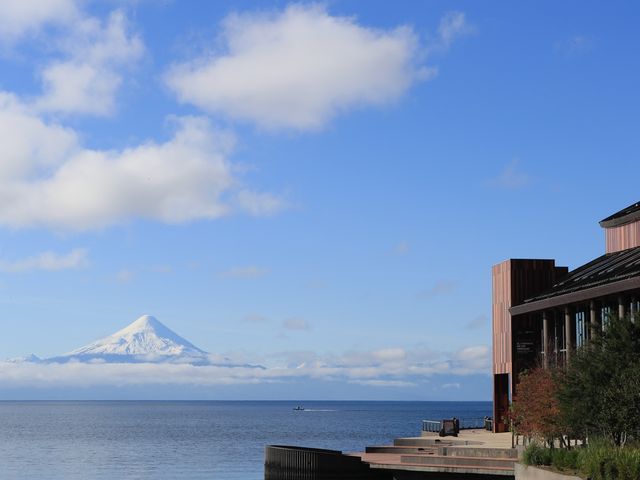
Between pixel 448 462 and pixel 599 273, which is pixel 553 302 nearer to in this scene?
pixel 599 273

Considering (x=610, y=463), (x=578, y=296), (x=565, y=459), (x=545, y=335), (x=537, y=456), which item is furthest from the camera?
(x=545, y=335)

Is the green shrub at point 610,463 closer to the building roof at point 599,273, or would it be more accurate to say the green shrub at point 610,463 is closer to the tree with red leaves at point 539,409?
the tree with red leaves at point 539,409

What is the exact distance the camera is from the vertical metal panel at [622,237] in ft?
223

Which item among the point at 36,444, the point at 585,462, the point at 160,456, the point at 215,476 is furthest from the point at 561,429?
the point at 36,444

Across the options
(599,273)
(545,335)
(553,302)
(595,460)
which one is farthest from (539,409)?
(545,335)

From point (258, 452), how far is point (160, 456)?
9940 millimetres

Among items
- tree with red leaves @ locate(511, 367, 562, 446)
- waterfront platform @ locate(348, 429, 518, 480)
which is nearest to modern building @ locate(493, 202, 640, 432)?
tree with red leaves @ locate(511, 367, 562, 446)

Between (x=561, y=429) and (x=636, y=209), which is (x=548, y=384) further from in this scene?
(x=636, y=209)

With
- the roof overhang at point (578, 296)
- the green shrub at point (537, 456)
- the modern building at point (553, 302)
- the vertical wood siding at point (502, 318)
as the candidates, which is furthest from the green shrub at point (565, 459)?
the vertical wood siding at point (502, 318)

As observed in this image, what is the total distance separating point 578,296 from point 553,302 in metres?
4.01

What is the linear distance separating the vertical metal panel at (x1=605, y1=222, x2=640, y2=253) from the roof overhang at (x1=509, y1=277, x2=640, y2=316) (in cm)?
703

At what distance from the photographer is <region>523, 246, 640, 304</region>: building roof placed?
5741 centimetres

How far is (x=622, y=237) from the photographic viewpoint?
70.0 metres

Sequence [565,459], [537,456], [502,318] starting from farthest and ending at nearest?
[502,318] → [537,456] → [565,459]
